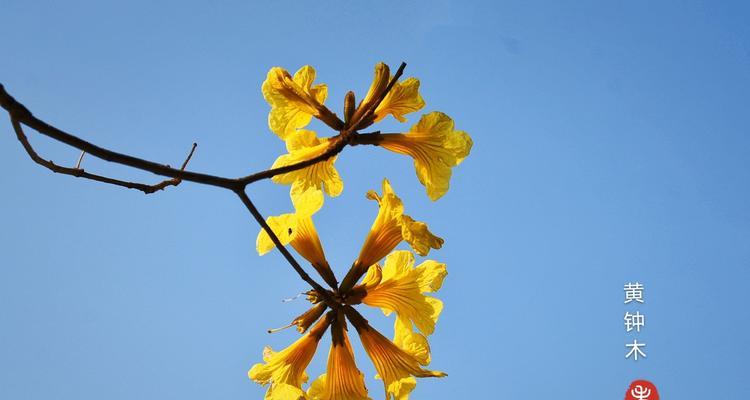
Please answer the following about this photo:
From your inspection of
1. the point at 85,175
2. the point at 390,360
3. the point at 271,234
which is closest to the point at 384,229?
the point at 390,360

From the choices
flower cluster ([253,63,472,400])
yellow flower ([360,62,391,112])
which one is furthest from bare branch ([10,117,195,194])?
yellow flower ([360,62,391,112])

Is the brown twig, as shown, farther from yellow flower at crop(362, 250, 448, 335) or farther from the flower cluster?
yellow flower at crop(362, 250, 448, 335)

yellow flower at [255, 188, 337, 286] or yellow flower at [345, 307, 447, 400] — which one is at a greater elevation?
yellow flower at [255, 188, 337, 286]

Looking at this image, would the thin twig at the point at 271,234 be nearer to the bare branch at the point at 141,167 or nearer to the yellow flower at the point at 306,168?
the bare branch at the point at 141,167

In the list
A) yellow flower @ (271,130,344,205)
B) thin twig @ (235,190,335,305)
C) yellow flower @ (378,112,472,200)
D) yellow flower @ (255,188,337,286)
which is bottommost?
thin twig @ (235,190,335,305)

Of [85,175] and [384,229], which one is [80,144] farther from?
[384,229]

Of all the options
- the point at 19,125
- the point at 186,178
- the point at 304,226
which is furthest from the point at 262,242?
the point at 19,125

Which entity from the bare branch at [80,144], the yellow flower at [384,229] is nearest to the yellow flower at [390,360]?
the yellow flower at [384,229]

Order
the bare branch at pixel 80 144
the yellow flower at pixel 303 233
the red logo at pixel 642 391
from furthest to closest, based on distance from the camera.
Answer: the red logo at pixel 642 391
the yellow flower at pixel 303 233
the bare branch at pixel 80 144
